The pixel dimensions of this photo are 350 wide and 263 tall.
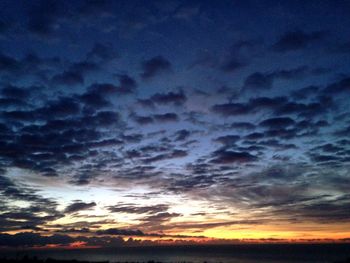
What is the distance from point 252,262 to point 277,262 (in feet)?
47.1

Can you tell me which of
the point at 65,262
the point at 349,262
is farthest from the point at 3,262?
the point at 349,262

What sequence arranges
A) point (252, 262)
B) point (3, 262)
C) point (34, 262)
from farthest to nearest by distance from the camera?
point (252, 262) < point (34, 262) < point (3, 262)

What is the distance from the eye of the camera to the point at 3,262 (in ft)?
160

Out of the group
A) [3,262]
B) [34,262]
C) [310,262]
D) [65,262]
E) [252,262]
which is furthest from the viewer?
[252,262]

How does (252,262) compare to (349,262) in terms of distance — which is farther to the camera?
(252,262)

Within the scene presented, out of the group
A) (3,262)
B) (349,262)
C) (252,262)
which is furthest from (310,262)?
(3,262)

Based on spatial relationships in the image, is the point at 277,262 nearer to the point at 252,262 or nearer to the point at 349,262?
the point at 252,262

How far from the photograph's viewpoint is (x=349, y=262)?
2286 inches

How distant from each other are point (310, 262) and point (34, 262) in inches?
4901

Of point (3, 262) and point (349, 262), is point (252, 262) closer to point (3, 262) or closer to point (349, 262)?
point (349, 262)

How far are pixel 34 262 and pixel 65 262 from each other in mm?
5847

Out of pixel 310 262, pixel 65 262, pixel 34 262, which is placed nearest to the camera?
pixel 34 262

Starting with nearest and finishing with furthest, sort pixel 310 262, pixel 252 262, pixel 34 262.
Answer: pixel 34 262
pixel 310 262
pixel 252 262

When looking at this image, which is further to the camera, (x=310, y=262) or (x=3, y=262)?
(x=310, y=262)
